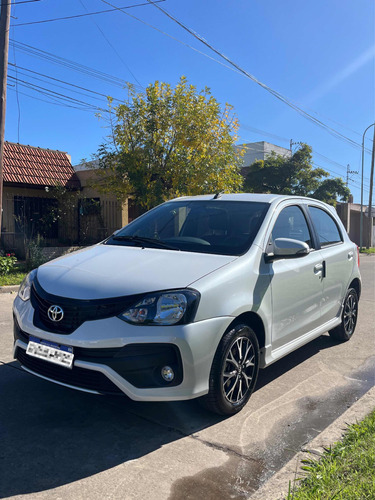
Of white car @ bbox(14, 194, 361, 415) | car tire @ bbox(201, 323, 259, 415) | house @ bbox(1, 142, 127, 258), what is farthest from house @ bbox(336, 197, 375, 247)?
car tire @ bbox(201, 323, 259, 415)

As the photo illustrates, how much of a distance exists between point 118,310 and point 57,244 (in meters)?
13.7

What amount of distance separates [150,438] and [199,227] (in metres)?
1.93

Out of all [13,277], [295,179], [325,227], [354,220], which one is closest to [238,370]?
[325,227]

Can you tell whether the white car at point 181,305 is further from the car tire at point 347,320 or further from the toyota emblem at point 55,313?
the car tire at point 347,320

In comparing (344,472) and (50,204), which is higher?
(50,204)

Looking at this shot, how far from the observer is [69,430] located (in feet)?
10.5

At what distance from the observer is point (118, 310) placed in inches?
118

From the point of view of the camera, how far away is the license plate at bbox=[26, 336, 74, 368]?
9.86 feet

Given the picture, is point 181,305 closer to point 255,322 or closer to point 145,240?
point 255,322

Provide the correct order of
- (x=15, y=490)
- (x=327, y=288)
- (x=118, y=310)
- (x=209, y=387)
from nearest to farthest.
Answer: (x=15, y=490) → (x=118, y=310) → (x=209, y=387) → (x=327, y=288)

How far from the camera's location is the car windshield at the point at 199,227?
3877mm

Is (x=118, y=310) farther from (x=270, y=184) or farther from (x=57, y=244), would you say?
(x=270, y=184)

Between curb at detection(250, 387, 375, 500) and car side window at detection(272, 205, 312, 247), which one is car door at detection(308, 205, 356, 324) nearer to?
car side window at detection(272, 205, 312, 247)

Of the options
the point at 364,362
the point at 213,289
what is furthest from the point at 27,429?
the point at 364,362
